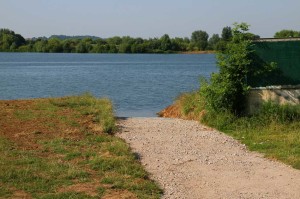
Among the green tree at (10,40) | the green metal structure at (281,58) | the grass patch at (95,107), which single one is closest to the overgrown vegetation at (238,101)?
the green metal structure at (281,58)

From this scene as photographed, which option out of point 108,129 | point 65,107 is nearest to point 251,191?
point 108,129

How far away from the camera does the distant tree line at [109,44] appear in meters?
134

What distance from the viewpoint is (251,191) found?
8.80 metres

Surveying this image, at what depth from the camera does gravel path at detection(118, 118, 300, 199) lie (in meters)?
8.84

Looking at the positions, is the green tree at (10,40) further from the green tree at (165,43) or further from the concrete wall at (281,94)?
the concrete wall at (281,94)

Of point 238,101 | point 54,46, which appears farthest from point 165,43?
point 238,101

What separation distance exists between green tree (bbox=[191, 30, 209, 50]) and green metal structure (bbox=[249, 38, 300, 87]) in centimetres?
11246

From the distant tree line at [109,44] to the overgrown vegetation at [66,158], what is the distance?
114216mm

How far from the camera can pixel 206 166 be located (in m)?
10.5

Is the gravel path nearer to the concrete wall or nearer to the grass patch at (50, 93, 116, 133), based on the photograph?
the grass patch at (50, 93, 116, 133)

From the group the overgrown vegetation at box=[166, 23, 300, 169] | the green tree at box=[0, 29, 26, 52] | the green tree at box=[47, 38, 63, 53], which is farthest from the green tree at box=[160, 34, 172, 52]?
the overgrown vegetation at box=[166, 23, 300, 169]

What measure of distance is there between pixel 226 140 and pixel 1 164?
5903 millimetres

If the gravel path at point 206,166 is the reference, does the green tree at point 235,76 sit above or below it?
above

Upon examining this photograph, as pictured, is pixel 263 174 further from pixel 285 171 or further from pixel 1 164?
pixel 1 164
